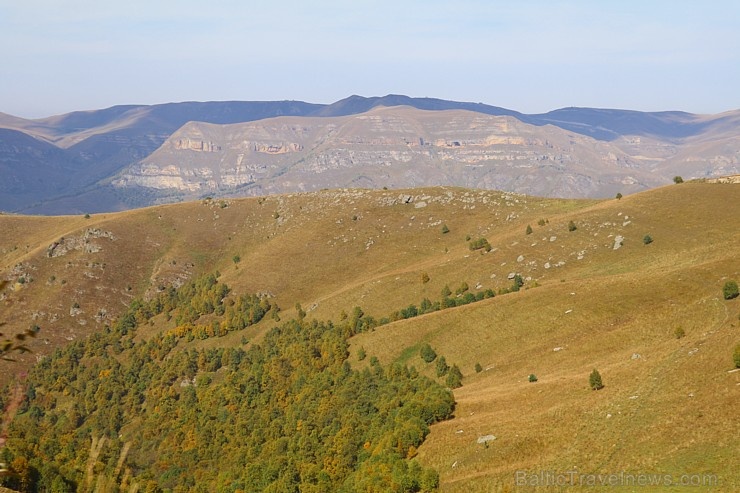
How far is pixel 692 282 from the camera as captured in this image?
315 feet

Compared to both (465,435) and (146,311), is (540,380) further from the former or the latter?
(146,311)

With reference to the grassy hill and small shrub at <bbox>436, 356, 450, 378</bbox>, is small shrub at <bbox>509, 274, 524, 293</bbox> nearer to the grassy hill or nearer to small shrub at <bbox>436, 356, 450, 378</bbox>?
the grassy hill

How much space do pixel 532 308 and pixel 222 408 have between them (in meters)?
62.5

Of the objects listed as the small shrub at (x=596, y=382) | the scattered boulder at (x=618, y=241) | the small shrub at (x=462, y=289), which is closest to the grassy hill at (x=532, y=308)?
the scattered boulder at (x=618, y=241)

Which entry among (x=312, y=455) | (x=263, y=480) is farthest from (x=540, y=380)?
(x=263, y=480)

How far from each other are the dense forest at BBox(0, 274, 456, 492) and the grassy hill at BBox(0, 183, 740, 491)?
4915 millimetres

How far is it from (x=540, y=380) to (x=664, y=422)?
89.3 feet

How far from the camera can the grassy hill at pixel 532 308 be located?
2257 inches

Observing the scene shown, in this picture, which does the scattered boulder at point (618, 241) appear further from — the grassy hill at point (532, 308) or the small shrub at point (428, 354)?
the small shrub at point (428, 354)

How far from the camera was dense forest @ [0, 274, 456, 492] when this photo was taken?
76438 mm

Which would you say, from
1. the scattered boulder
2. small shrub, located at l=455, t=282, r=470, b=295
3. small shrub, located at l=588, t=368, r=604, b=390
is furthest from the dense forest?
the scattered boulder

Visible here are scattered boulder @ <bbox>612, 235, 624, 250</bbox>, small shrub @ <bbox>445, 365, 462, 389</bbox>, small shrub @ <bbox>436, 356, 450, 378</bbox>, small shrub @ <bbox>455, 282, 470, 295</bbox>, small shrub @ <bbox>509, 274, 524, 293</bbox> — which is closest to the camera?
small shrub @ <bbox>445, 365, 462, 389</bbox>

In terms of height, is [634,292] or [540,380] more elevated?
[634,292]

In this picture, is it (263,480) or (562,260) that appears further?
(562,260)
